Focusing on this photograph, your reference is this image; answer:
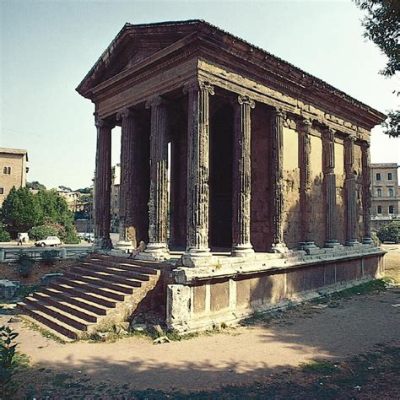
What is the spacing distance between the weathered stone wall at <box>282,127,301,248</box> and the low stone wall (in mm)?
884

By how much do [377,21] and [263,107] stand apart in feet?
14.0

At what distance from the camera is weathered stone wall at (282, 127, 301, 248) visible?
1307 centimetres

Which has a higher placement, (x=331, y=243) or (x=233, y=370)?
(x=331, y=243)

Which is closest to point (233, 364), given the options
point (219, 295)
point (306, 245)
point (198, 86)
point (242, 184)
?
point (219, 295)

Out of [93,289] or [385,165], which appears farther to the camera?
[385,165]

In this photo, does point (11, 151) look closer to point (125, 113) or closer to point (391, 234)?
point (125, 113)

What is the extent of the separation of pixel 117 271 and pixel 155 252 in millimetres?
1240

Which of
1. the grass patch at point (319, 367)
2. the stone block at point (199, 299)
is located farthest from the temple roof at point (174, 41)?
the grass patch at point (319, 367)

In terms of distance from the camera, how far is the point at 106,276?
34.8ft

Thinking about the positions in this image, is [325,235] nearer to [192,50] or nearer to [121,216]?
[121,216]

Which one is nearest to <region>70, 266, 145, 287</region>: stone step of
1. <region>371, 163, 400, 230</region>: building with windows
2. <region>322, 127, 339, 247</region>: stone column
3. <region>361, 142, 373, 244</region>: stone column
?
<region>322, 127, 339, 247</region>: stone column

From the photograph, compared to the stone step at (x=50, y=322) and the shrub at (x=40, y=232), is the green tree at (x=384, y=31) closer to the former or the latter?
the stone step at (x=50, y=322)

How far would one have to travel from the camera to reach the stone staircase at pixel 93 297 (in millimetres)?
8695

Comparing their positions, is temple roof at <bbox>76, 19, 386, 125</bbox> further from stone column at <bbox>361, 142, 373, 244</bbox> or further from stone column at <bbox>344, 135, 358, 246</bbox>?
stone column at <bbox>361, 142, 373, 244</bbox>
